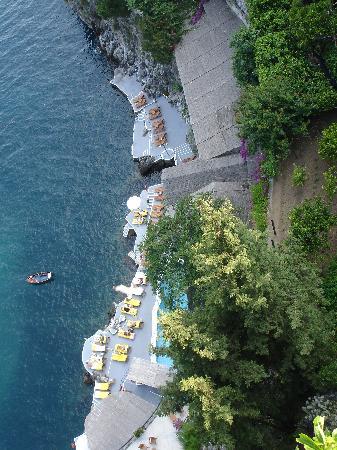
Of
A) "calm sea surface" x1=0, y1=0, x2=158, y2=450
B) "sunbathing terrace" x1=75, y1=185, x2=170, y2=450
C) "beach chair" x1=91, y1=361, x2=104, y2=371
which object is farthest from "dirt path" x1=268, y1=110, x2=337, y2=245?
"beach chair" x1=91, y1=361, x2=104, y2=371

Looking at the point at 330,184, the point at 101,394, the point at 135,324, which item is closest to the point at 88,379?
the point at 101,394

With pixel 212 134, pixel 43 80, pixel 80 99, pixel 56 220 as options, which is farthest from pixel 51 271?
pixel 43 80

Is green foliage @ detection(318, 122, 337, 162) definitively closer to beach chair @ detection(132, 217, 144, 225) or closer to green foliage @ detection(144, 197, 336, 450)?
green foliage @ detection(144, 197, 336, 450)

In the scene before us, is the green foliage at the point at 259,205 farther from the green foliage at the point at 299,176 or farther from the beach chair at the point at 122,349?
the beach chair at the point at 122,349

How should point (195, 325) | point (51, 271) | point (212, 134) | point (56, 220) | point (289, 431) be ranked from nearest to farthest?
point (195, 325) < point (289, 431) < point (212, 134) < point (51, 271) < point (56, 220)

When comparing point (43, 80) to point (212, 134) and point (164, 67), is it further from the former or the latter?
point (212, 134)

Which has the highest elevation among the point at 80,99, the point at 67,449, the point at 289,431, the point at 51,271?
the point at 80,99
